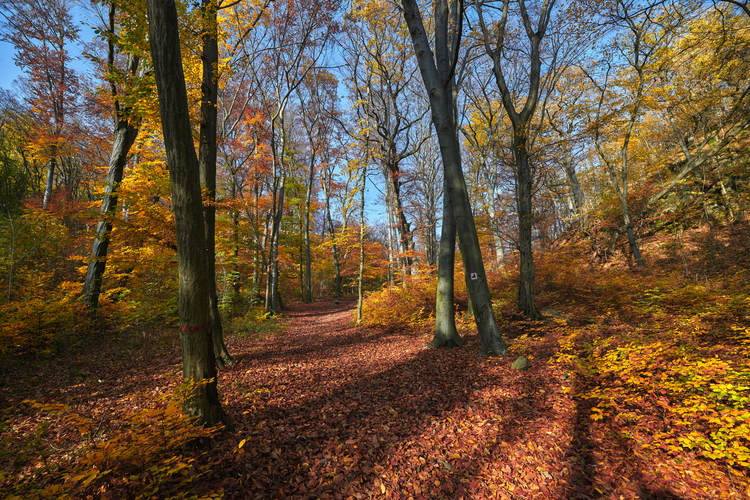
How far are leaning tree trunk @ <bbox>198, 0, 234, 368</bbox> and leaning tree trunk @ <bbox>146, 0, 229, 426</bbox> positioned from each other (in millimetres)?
3078

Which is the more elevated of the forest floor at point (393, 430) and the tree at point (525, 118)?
the tree at point (525, 118)

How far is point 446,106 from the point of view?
6.03 meters

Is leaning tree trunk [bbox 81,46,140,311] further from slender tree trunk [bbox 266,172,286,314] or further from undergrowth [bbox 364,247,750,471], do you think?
undergrowth [bbox 364,247,750,471]

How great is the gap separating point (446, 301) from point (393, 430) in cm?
367

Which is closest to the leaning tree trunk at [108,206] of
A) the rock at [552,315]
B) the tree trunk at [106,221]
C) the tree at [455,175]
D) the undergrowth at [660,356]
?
the tree trunk at [106,221]

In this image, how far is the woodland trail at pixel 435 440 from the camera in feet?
8.24

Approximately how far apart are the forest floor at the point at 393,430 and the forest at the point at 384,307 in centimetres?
3

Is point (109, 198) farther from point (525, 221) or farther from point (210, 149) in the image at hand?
point (525, 221)

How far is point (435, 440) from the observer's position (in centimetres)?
332

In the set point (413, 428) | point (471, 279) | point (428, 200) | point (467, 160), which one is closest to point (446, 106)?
point (471, 279)

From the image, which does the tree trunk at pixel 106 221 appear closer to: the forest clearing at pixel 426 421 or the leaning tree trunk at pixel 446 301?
the forest clearing at pixel 426 421

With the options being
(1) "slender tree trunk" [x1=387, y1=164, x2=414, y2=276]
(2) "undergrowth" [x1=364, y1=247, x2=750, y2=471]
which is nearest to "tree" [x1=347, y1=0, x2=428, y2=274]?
(1) "slender tree trunk" [x1=387, y1=164, x2=414, y2=276]

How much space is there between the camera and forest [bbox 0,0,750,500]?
8.71ft

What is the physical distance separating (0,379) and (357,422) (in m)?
5.94
